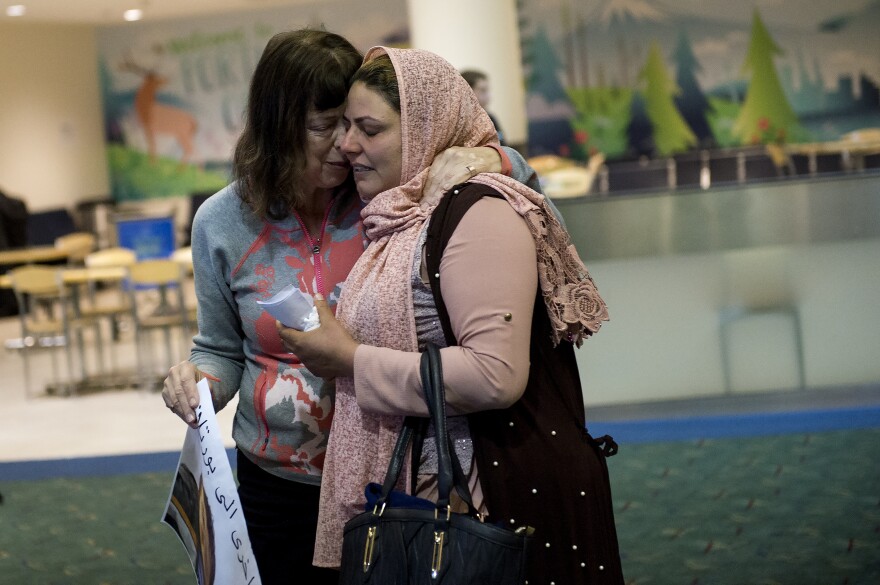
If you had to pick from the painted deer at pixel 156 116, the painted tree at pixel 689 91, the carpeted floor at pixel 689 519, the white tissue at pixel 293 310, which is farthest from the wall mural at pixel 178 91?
the white tissue at pixel 293 310

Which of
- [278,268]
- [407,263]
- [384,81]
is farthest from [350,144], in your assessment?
[278,268]

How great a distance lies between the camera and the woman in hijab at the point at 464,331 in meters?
1.58

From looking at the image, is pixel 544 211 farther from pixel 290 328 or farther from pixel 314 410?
pixel 314 410

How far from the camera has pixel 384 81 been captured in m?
1.67

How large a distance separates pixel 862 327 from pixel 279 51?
429cm

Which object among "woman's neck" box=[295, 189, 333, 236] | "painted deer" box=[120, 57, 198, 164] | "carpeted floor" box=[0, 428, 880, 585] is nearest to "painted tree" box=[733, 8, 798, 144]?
"painted deer" box=[120, 57, 198, 164]

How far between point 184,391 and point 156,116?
17252 mm

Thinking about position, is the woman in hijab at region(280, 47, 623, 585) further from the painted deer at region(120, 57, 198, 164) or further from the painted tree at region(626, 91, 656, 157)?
the painted deer at region(120, 57, 198, 164)

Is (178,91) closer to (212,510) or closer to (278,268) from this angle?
(278,268)

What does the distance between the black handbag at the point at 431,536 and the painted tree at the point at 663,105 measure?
581 inches

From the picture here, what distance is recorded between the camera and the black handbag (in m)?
1.58

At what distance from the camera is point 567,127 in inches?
634

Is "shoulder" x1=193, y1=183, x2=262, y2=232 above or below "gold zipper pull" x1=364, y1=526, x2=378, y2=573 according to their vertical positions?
above

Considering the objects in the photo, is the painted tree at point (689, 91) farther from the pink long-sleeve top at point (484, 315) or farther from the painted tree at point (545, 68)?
the pink long-sleeve top at point (484, 315)
